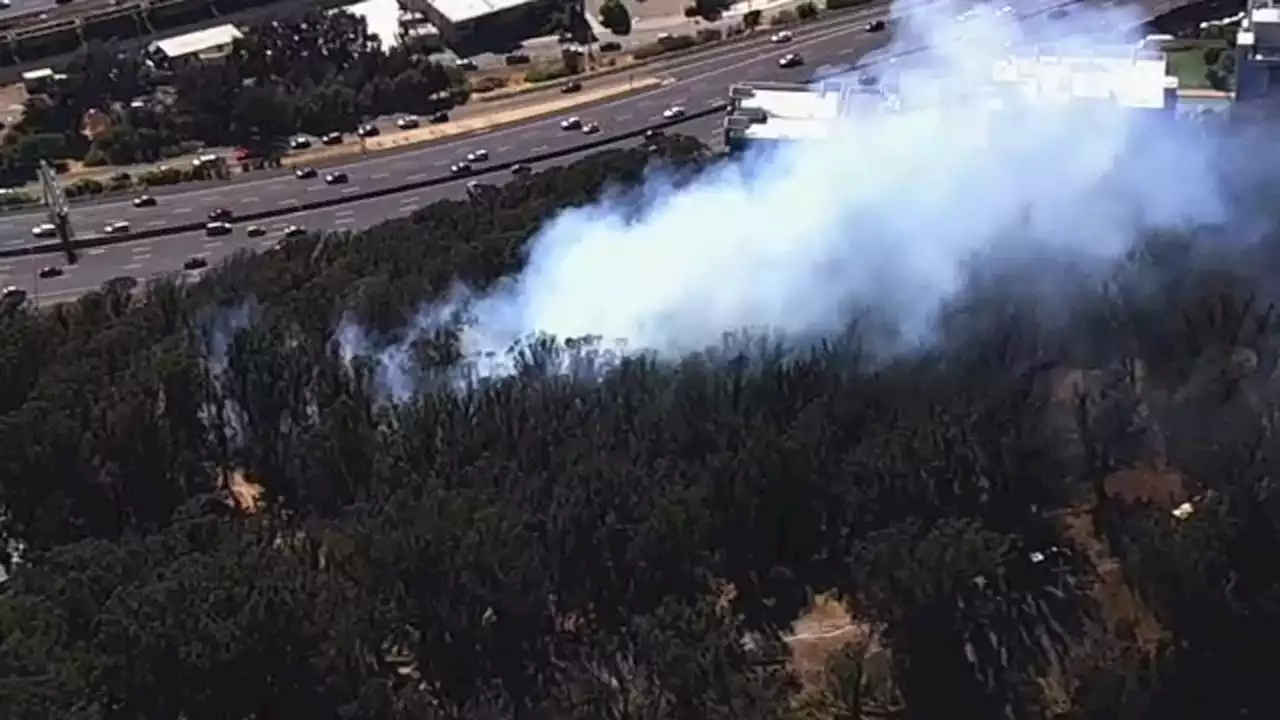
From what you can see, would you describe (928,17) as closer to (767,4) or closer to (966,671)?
(767,4)

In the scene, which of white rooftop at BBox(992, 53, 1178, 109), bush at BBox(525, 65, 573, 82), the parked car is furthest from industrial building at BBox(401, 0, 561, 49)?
white rooftop at BBox(992, 53, 1178, 109)

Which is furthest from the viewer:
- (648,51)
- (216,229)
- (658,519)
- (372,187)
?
(648,51)

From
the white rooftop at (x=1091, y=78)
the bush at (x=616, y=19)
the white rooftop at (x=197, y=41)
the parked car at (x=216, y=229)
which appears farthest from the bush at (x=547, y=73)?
the white rooftop at (x=1091, y=78)

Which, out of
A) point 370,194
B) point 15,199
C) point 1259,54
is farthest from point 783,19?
point 15,199

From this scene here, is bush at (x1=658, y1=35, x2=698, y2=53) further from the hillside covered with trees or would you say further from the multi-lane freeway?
the hillside covered with trees

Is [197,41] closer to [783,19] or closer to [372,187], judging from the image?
[372,187]

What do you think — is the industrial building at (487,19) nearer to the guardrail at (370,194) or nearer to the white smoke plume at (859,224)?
the guardrail at (370,194)
